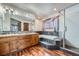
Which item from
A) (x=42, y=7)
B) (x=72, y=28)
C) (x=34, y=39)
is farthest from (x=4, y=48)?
(x=72, y=28)

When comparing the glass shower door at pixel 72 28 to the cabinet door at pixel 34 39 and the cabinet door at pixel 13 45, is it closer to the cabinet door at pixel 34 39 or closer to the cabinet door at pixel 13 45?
the cabinet door at pixel 34 39

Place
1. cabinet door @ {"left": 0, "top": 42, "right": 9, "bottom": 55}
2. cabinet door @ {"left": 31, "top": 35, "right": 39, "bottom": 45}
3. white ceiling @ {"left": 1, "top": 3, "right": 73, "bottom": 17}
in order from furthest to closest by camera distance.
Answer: cabinet door @ {"left": 31, "top": 35, "right": 39, "bottom": 45}
white ceiling @ {"left": 1, "top": 3, "right": 73, "bottom": 17}
cabinet door @ {"left": 0, "top": 42, "right": 9, "bottom": 55}

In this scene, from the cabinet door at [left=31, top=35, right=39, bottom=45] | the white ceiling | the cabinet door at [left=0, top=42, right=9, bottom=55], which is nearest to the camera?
the cabinet door at [left=0, top=42, right=9, bottom=55]

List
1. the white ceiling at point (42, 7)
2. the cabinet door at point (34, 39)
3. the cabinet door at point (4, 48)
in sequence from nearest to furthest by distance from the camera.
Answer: the cabinet door at point (4, 48), the white ceiling at point (42, 7), the cabinet door at point (34, 39)

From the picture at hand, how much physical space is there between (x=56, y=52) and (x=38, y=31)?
0.62 metres

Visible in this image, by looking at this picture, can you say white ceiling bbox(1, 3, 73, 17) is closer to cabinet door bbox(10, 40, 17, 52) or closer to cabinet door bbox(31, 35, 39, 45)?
cabinet door bbox(31, 35, 39, 45)

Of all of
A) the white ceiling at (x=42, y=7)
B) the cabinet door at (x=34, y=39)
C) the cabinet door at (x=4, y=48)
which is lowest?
the cabinet door at (x=4, y=48)

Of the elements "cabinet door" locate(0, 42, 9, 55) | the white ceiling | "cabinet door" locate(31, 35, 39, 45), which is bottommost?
"cabinet door" locate(0, 42, 9, 55)

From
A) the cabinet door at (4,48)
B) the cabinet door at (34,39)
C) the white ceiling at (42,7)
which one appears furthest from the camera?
the cabinet door at (34,39)

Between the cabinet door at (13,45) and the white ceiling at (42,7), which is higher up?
the white ceiling at (42,7)

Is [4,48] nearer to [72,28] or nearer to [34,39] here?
[34,39]

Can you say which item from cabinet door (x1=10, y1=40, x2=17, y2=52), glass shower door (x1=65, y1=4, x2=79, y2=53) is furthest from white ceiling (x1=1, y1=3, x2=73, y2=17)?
cabinet door (x1=10, y1=40, x2=17, y2=52)

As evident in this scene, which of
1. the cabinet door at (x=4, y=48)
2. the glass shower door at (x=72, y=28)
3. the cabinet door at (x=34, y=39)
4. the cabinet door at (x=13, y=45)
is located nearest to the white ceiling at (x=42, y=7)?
the glass shower door at (x=72, y=28)

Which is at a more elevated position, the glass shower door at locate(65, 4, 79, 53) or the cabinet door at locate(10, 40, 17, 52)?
the glass shower door at locate(65, 4, 79, 53)
